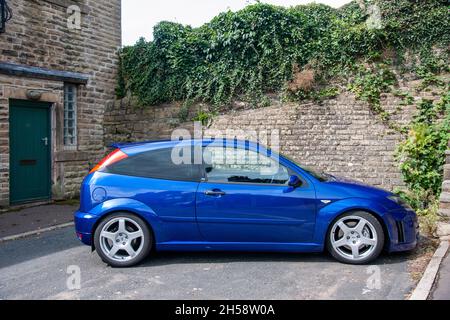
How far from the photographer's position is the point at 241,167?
524cm

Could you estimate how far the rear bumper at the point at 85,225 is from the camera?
198 inches

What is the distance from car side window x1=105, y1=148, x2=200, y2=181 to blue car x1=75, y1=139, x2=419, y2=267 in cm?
3

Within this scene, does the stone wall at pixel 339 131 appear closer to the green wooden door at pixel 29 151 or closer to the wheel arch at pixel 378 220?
the green wooden door at pixel 29 151

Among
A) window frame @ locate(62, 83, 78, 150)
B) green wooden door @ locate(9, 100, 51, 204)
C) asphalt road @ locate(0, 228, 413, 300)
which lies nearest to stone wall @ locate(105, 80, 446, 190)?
window frame @ locate(62, 83, 78, 150)

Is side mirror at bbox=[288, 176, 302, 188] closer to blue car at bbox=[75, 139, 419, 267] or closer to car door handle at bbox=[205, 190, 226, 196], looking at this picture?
blue car at bbox=[75, 139, 419, 267]

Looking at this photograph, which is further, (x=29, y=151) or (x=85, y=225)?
(x=29, y=151)

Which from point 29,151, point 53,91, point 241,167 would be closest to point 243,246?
point 241,167

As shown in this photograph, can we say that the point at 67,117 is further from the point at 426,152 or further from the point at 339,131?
the point at 426,152

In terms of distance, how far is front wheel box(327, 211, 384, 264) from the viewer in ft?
16.1

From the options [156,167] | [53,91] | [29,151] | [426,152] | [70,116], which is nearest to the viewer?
[156,167]

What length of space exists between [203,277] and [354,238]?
183cm

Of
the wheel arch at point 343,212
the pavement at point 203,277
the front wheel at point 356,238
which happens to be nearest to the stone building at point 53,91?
the pavement at point 203,277

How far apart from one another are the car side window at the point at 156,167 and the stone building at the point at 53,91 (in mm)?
5356
